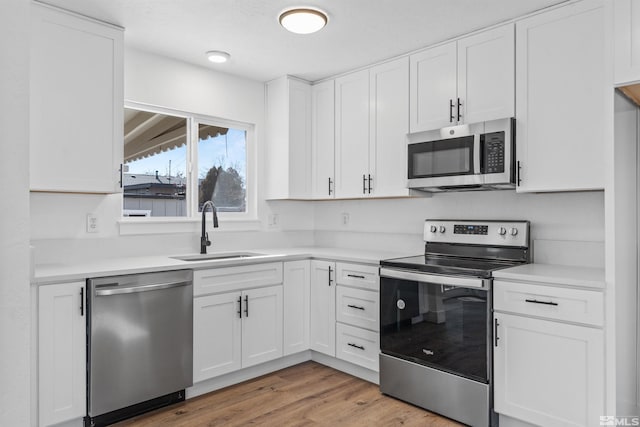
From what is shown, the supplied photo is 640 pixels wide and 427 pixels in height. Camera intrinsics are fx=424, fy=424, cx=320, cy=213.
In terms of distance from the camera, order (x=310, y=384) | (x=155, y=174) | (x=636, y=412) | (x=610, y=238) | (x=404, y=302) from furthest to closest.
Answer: (x=155, y=174), (x=310, y=384), (x=404, y=302), (x=636, y=412), (x=610, y=238)

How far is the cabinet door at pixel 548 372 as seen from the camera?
2.01 metres

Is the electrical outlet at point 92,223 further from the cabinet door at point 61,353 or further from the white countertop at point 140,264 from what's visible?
the cabinet door at point 61,353

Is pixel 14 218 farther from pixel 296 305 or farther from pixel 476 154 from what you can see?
pixel 296 305

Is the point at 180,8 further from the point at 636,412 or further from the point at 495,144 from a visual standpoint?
the point at 636,412

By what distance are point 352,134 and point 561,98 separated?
5.20 feet

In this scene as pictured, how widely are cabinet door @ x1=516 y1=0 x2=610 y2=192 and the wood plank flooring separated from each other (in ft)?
5.15

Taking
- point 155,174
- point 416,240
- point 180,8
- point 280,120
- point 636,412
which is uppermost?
point 180,8

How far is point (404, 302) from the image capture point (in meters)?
2.71

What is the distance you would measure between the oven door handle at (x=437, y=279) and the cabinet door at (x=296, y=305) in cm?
76

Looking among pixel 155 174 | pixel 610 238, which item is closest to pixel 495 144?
pixel 610 238

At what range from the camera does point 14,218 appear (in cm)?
61

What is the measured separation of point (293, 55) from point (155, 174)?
1.40 meters

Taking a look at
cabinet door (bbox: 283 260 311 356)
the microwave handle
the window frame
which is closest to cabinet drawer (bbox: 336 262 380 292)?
cabinet door (bbox: 283 260 311 356)

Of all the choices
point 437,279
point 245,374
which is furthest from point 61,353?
point 437,279
